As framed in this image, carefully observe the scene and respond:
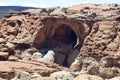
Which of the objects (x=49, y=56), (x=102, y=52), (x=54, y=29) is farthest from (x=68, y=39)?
(x=102, y=52)

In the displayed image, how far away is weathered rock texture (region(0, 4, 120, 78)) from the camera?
65062 millimetres

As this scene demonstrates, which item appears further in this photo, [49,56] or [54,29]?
[54,29]

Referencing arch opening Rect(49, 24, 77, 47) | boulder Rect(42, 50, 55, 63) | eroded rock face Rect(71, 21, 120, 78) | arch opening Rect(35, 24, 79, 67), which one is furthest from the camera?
arch opening Rect(49, 24, 77, 47)

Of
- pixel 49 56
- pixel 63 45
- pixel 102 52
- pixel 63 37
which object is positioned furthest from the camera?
pixel 63 37

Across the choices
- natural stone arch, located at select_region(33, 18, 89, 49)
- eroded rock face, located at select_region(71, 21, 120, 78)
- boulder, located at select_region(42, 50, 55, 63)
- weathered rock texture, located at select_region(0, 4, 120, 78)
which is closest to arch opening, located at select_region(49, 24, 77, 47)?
weathered rock texture, located at select_region(0, 4, 120, 78)

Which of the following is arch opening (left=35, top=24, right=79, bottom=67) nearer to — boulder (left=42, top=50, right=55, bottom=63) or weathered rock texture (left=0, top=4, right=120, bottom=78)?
weathered rock texture (left=0, top=4, right=120, bottom=78)

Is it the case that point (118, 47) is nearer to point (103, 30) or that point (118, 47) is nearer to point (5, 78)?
point (103, 30)

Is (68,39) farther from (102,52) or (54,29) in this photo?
(102,52)

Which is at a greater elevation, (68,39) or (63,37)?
(63,37)

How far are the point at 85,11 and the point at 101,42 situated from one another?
57.6 m

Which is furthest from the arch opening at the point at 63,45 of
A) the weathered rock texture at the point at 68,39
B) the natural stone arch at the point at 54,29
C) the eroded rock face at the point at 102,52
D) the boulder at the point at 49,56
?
→ the eroded rock face at the point at 102,52

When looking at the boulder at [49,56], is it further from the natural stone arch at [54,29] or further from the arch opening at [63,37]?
the arch opening at [63,37]

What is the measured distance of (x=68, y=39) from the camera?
276ft

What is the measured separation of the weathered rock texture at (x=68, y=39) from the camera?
65.1 metres
